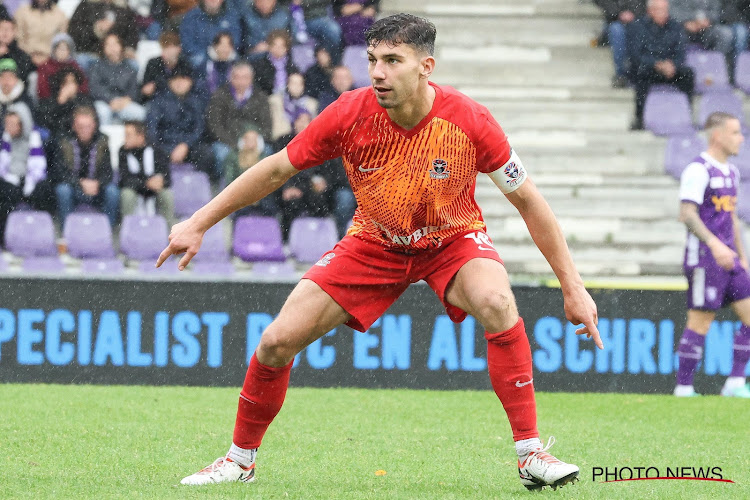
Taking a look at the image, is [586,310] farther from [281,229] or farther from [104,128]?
[104,128]

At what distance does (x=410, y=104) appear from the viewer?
4.68 meters

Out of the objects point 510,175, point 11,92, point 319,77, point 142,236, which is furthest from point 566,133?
point 510,175

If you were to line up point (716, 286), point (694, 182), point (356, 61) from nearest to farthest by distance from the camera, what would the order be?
1. point (716, 286)
2. point (694, 182)
3. point (356, 61)

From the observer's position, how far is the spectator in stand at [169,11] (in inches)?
514

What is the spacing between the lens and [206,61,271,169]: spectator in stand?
38.5 ft

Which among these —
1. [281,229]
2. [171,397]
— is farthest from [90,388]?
[281,229]

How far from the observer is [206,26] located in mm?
12711

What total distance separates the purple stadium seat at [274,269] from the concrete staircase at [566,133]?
2.08 metres

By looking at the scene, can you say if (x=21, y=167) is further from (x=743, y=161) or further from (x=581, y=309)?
(x=581, y=309)

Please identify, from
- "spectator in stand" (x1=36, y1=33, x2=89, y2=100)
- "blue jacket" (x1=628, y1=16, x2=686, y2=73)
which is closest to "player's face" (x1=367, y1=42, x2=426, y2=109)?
"spectator in stand" (x1=36, y1=33, x2=89, y2=100)

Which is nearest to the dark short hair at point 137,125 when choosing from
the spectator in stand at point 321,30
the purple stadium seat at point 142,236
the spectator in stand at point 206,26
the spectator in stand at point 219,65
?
the purple stadium seat at point 142,236

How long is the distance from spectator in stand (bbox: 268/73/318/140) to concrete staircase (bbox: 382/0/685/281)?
1.96 meters

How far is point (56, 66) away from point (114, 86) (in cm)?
59

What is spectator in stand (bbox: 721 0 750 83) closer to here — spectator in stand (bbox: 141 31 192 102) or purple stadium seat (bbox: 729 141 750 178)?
purple stadium seat (bbox: 729 141 750 178)
